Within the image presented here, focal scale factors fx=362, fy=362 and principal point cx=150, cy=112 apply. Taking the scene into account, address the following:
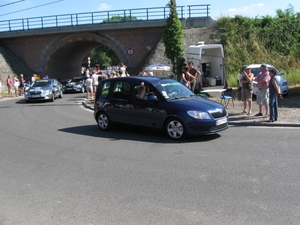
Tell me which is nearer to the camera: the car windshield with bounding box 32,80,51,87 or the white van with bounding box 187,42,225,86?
the white van with bounding box 187,42,225,86

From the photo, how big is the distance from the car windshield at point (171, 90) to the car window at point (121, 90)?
95cm

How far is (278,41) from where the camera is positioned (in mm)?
28891

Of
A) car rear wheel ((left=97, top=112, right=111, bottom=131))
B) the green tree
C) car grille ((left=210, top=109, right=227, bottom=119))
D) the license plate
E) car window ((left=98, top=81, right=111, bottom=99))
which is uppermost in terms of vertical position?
the green tree

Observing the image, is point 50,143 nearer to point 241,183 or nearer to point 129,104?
point 129,104

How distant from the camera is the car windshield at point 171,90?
32.6 ft

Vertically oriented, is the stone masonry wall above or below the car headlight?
above

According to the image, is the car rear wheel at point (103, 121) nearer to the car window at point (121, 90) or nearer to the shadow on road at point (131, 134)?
the shadow on road at point (131, 134)

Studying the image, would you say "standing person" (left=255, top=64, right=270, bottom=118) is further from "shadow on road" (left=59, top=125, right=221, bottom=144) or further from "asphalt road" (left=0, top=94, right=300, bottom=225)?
"shadow on road" (left=59, top=125, right=221, bottom=144)

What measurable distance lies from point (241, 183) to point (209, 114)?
350cm

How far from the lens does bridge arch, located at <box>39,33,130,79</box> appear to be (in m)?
37.4

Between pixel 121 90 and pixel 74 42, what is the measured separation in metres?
31.2

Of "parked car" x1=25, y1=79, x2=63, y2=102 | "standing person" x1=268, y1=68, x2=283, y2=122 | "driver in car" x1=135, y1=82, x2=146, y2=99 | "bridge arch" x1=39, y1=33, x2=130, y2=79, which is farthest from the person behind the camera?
"bridge arch" x1=39, y1=33, x2=130, y2=79

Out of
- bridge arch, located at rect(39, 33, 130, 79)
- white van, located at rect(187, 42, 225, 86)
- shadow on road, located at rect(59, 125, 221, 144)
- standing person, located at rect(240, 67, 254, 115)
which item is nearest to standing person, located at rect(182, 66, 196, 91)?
standing person, located at rect(240, 67, 254, 115)

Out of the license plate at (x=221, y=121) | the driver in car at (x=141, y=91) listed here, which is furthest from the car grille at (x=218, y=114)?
the driver in car at (x=141, y=91)
